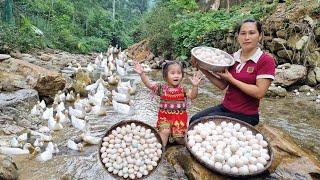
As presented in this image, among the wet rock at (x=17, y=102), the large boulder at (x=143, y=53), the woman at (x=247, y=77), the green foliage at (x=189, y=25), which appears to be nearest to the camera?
the woman at (x=247, y=77)

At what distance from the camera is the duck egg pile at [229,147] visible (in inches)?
129

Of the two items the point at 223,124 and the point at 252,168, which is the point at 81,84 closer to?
the point at 223,124

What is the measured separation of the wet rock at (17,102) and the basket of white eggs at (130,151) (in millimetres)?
3552

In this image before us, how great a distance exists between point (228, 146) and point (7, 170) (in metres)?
2.31

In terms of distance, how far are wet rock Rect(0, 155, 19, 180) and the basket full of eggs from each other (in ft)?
7.63

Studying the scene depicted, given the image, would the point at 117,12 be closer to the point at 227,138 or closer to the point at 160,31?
the point at 160,31

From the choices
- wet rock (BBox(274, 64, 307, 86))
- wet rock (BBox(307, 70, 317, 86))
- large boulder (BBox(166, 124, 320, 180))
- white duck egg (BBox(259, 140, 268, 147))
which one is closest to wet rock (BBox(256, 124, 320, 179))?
large boulder (BBox(166, 124, 320, 180))

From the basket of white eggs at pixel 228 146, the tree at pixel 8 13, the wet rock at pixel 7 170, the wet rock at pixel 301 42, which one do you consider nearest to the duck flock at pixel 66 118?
the wet rock at pixel 7 170

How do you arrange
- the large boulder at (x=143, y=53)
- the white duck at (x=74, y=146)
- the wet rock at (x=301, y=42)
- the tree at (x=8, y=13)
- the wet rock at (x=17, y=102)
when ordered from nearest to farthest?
the white duck at (x=74, y=146) < the wet rock at (x=17, y=102) < the wet rock at (x=301, y=42) < the large boulder at (x=143, y=53) < the tree at (x=8, y=13)

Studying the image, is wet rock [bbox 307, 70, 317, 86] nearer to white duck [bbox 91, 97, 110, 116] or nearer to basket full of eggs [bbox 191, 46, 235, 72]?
white duck [bbox 91, 97, 110, 116]

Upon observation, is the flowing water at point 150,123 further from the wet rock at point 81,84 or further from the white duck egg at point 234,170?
the wet rock at point 81,84

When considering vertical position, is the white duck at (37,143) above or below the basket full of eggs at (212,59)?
below

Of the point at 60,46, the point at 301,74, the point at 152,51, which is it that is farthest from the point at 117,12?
the point at 301,74

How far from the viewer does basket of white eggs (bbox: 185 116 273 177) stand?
3.26 m
